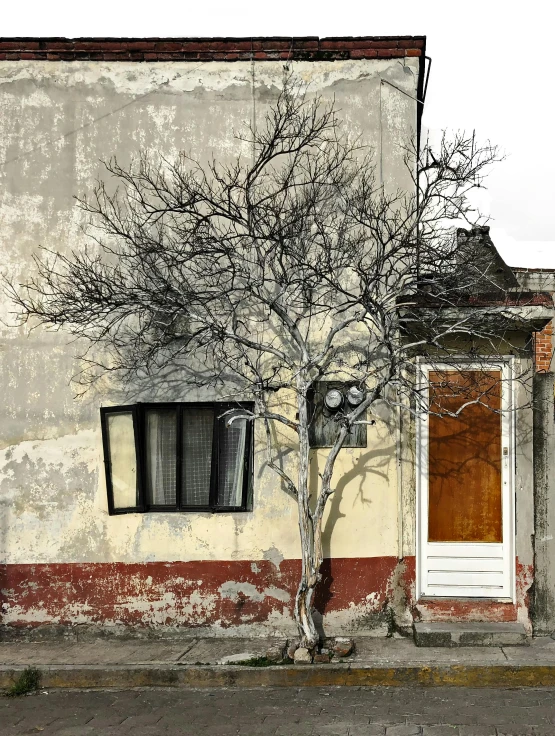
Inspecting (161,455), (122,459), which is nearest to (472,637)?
(161,455)

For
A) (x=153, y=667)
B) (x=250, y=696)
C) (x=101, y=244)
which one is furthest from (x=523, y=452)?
(x=101, y=244)

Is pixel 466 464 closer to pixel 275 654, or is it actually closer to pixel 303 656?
pixel 303 656

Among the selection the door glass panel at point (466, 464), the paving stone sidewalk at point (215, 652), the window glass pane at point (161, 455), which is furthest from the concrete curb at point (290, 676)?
the window glass pane at point (161, 455)

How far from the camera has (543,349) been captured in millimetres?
8914

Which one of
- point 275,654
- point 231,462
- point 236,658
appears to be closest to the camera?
point 275,654

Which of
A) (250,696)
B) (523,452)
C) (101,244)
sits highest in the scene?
Result: (101,244)

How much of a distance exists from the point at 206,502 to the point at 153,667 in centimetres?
187

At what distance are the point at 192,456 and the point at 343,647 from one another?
8.57 ft

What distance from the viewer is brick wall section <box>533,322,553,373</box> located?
8.90 metres

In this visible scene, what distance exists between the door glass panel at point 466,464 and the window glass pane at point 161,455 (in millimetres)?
2851

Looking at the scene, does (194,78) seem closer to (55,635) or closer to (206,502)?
(206,502)

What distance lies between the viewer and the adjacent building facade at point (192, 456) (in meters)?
8.94

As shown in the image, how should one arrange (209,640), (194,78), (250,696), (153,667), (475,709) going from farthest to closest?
(194,78) → (209,640) → (153,667) → (250,696) → (475,709)

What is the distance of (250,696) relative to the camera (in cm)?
748
